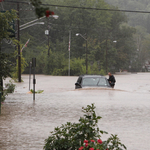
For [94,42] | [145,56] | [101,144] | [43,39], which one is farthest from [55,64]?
[145,56]

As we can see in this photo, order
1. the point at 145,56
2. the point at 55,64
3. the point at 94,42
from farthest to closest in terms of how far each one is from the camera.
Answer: the point at 145,56
the point at 94,42
the point at 55,64

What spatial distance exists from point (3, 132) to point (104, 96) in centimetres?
1247

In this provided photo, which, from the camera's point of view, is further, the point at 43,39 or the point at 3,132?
the point at 43,39

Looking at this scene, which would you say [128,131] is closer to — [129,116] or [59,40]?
[129,116]

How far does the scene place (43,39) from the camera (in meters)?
111

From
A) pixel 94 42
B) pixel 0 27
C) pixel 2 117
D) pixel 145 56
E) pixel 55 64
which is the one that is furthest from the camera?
pixel 145 56

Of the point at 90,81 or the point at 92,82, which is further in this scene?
the point at 90,81

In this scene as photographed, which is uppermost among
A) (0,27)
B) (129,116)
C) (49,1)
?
(49,1)

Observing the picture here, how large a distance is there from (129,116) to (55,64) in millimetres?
63128

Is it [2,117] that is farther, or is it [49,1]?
[49,1]

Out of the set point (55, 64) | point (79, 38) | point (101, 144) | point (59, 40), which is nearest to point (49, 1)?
point (59, 40)

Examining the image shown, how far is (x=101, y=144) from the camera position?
554 centimetres

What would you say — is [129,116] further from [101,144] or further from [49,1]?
[49,1]

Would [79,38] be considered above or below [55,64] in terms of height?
above
